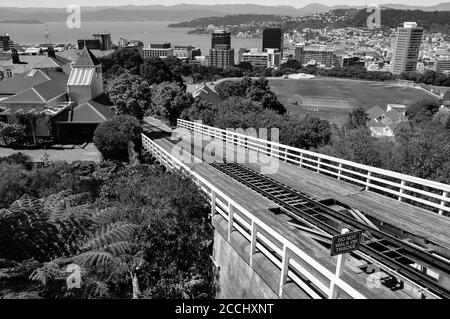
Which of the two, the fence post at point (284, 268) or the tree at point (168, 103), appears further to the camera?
the tree at point (168, 103)

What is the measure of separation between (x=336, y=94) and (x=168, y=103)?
119m

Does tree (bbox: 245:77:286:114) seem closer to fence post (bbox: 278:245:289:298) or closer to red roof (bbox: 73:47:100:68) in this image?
red roof (bbox: 73:47:100:68)

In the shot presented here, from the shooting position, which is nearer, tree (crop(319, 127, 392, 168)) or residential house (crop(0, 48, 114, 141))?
tree (crop(319, 127, 392, 168))

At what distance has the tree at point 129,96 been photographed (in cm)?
3078

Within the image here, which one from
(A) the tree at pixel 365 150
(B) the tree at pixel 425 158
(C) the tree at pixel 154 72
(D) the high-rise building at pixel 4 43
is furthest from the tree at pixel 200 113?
(D) the high-rise building at pixel 4 43

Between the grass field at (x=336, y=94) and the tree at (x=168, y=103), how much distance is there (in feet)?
214

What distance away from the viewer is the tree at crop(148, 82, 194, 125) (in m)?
35.7

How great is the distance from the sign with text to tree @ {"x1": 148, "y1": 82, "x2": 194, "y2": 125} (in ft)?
105

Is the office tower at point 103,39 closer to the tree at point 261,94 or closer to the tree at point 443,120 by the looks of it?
the tree at point 261,94

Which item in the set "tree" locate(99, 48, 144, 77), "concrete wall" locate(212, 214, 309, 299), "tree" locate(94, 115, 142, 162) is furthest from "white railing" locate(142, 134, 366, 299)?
"tree" locate(99, 48, 144, 77)

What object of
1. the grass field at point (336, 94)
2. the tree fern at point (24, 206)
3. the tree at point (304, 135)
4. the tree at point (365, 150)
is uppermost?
the tree fern at point (24, 206)

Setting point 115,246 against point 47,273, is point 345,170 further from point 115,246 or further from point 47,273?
point 47,273

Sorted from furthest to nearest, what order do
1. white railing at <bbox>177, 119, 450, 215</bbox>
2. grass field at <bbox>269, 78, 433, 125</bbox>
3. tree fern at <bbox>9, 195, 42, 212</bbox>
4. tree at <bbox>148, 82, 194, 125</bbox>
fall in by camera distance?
grass field at <bbox>269, 78, 433, 125</bbox> < tree at <bbox>148, 82, 194, 125</bbox> < white railing at <bbox>177, 119, 450, 215</bbox> < tree fern at <bbox>9, 195, 42, 212</bbox>
